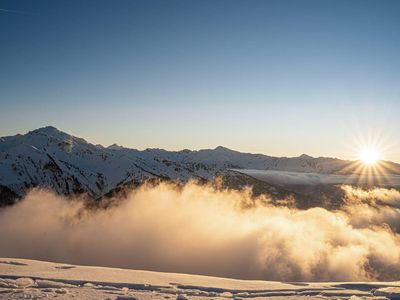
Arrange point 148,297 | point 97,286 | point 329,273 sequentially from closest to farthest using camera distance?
point 148,297
point 97,286
point 329,273

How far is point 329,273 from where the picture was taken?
184 metres

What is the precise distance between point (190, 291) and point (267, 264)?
193 m

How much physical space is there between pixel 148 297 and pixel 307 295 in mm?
6934

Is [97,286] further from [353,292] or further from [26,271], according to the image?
[353,292]

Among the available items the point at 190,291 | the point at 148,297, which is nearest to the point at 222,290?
the point at 190,291

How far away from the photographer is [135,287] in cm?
1675

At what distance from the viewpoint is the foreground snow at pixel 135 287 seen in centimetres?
1496

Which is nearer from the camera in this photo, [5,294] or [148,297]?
[5,294]

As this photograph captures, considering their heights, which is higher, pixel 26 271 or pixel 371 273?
pixel 26 271

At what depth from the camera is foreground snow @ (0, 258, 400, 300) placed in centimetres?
1496

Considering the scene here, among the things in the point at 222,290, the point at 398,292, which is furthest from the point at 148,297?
the point at 398,292

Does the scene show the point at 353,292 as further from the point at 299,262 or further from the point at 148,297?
the point at 299,262

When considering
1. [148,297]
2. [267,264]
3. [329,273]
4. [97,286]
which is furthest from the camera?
[267,264]

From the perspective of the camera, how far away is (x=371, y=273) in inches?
7500
